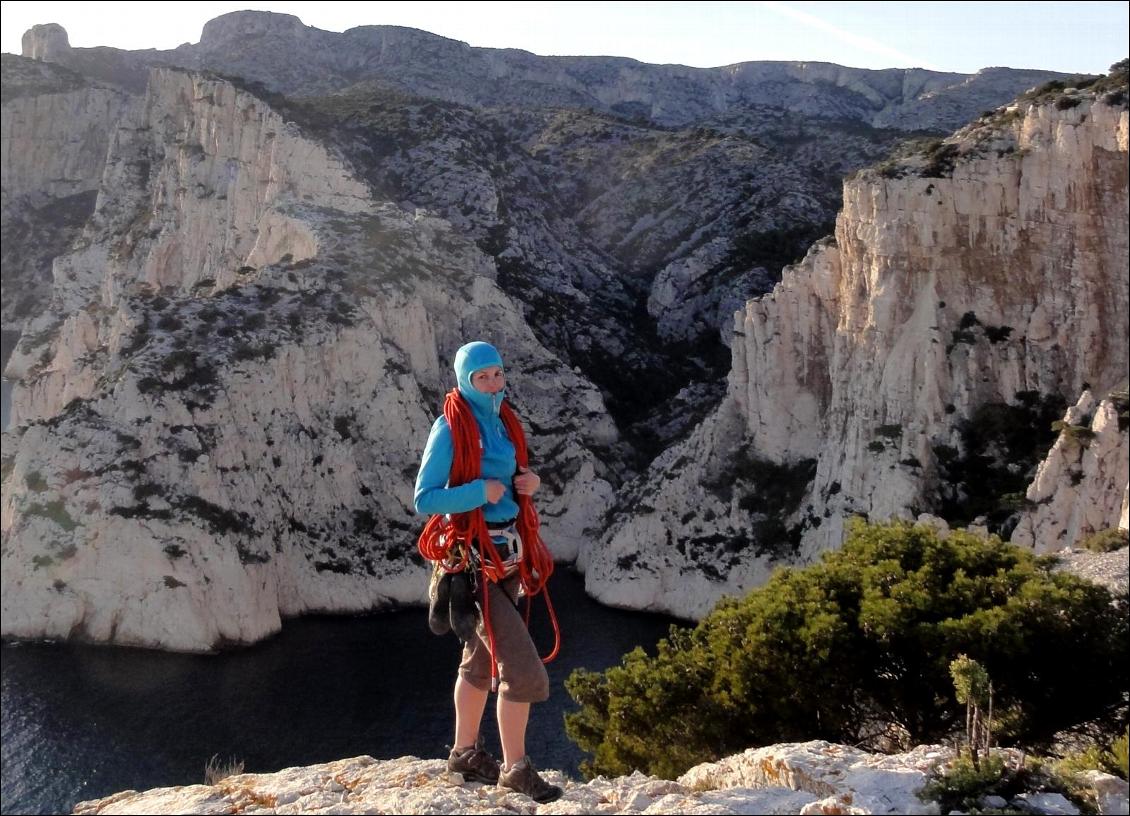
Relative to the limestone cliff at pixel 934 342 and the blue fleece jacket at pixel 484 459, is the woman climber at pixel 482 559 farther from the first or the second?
the limestone cliff at pixel 934 342

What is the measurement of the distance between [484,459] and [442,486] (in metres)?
0.40

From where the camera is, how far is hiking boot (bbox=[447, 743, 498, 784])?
6.91m

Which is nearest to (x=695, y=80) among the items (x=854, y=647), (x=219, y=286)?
(x=219, y=286)

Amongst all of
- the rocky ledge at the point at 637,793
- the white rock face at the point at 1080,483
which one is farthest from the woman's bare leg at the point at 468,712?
the white rock face at the point at 1080,483

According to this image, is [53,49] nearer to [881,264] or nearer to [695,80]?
[695,80]

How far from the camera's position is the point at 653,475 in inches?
1853

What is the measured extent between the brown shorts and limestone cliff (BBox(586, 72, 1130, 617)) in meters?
24.6

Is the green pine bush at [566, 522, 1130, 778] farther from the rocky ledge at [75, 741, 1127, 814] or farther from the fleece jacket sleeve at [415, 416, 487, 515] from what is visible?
the fleece jacket sleeve at [415, 416, 487, 515]

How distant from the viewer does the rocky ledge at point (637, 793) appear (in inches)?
243

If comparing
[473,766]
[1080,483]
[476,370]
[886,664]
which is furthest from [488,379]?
A: [1080,483]

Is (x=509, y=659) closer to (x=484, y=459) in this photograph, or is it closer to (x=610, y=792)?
(x=610, y=792)

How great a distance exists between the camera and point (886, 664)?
12.8 metres

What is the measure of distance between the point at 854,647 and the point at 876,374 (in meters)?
25.2

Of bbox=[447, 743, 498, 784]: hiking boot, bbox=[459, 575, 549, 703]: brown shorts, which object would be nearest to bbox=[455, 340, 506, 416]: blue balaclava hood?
bbox=[459, 575, 549, 703]: brown shorts
